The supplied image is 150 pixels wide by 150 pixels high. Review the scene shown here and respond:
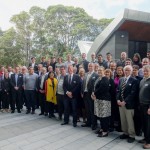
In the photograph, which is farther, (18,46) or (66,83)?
(18,46)

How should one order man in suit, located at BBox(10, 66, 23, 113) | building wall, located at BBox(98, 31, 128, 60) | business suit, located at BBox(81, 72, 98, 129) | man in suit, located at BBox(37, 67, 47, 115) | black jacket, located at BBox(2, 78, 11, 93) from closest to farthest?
1. business suit, located at BBox(81, 72, 98, 129)
2. man in suit, located at BBox(37, 67, 47, 115)
3. man in suit, located at BBox(10, 66, 23, 113)
4. black jacket, located at BBox(2, 78, 11, 93)
5. building wall, located at BBox(98, 31, 128, 60)

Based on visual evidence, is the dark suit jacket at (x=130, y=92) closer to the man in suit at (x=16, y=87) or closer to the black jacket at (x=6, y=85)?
the man in suit at (x=16, y=87)

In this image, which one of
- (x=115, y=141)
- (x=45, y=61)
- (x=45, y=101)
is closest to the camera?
(x=115, y=141)

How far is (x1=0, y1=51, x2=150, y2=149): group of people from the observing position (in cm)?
588

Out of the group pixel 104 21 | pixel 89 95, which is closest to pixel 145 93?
pixel 89 95

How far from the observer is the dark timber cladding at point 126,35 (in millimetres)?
14646

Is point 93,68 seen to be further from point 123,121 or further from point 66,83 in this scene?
point 123,121

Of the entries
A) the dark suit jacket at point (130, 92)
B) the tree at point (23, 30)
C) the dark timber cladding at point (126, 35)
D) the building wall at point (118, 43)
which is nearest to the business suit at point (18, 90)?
the dark suit jacket at point (130, 92)

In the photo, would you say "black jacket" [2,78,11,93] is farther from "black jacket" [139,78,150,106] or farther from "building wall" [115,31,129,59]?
"building wall" [115,31,129,59]

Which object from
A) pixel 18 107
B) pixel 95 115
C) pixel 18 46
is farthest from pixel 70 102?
pixel 18 46

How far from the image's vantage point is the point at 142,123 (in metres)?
5.94

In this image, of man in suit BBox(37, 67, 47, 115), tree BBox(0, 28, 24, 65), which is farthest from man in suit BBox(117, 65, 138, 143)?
tree BBox(0, 28, 24, 65)

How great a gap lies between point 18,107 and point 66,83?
3.22 m

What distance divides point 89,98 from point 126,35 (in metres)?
10.3
